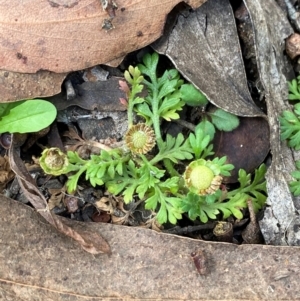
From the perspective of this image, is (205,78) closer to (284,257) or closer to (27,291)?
(284,257)

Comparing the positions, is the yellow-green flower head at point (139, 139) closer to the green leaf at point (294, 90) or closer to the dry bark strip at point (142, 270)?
the dry bark strip at point (142, 270)

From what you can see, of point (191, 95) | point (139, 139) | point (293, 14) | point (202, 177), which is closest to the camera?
point (202, 177)

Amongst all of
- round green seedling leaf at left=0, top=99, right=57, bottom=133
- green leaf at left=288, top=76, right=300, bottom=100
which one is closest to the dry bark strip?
round green seedling leaf at left=0, top=99, right=57, bottom=133

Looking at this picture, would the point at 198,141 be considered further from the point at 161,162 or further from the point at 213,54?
the point at 213,54

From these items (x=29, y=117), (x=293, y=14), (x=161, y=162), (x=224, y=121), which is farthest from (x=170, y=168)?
(x=293, y=14)

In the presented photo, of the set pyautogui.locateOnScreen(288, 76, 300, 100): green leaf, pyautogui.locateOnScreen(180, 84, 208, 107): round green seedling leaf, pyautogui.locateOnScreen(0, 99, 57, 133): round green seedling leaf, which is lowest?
pyautogui.locateOnScreen(0, 99, 57, 133): round green seedling leaf

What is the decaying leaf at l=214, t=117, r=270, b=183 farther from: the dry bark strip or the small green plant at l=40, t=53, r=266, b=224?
the dry bark strip
